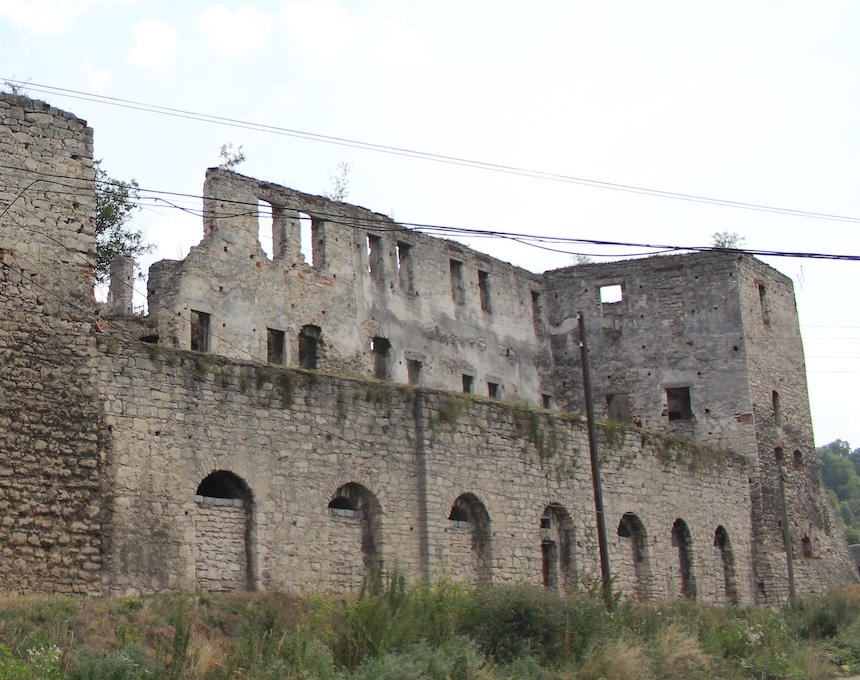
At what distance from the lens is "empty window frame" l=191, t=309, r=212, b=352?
29.1 metres

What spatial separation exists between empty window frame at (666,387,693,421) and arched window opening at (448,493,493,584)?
1404 cm

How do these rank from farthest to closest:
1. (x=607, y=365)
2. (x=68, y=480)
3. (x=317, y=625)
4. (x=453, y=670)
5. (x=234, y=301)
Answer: (x=607, y=365) < (x=234, y=301) < (x=68, y=480) < (x=317, y=625) < (x=453, y=670)

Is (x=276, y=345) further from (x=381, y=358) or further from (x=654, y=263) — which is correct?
(x=654, y=263)

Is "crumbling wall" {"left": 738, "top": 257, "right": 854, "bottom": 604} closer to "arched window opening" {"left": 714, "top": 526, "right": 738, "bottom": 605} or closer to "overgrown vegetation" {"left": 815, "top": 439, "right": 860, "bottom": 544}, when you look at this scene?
"arched window opening" {"left": 714, "top": 526, "right": 738, "bottom": 605}

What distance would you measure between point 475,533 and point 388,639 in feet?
27.8

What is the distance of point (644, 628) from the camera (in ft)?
Answer: 67.6

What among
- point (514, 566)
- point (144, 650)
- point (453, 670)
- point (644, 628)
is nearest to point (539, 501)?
point (514, 566)

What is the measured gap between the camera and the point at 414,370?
34.4 meters

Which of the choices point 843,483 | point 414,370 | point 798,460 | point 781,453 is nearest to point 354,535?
point 414,370

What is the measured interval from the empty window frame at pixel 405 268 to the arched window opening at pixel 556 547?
9.84m

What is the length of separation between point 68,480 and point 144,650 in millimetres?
4791

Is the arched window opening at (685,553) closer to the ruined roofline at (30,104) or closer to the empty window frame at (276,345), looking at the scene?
the empty window frame at (276,345)

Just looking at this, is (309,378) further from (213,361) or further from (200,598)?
(200,598)

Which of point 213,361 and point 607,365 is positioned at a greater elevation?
point 607,365
